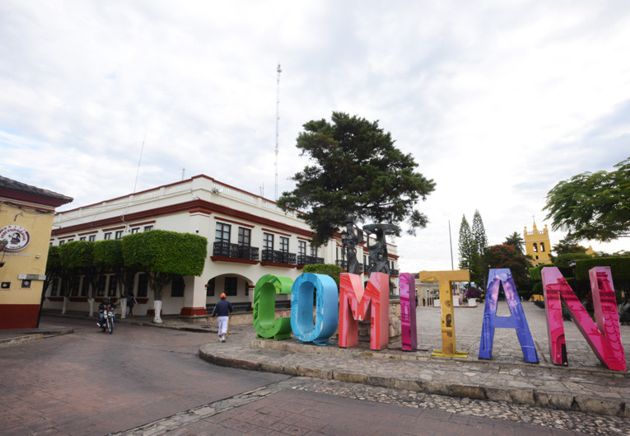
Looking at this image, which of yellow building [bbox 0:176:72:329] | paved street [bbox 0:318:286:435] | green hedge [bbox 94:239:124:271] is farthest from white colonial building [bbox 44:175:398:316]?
paved street [bbox 0:318:286:435]

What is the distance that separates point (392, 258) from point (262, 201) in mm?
24451

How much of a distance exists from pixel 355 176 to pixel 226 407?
44.4ft

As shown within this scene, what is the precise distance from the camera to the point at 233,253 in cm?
2156

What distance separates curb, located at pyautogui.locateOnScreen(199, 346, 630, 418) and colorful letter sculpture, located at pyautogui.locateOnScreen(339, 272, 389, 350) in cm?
180

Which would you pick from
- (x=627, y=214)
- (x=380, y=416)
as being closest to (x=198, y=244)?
(x=380, y=416)

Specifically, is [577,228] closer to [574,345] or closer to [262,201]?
[574,345]

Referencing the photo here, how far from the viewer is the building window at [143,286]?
22.0 metres

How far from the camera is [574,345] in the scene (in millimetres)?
8602

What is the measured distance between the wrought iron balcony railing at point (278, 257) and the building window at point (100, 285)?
12176 mm

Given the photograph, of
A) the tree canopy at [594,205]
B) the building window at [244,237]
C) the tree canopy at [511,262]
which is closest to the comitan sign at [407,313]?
the tree canopy at [594,205]

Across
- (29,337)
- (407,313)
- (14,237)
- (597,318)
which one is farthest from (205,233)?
(597,318)

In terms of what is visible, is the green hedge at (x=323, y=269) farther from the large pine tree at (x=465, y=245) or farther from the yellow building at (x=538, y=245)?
the yellow building at (x=538, y=245)

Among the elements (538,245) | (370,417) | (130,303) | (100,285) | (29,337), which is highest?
(538,245)

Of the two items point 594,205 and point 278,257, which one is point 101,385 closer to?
point 594,205
